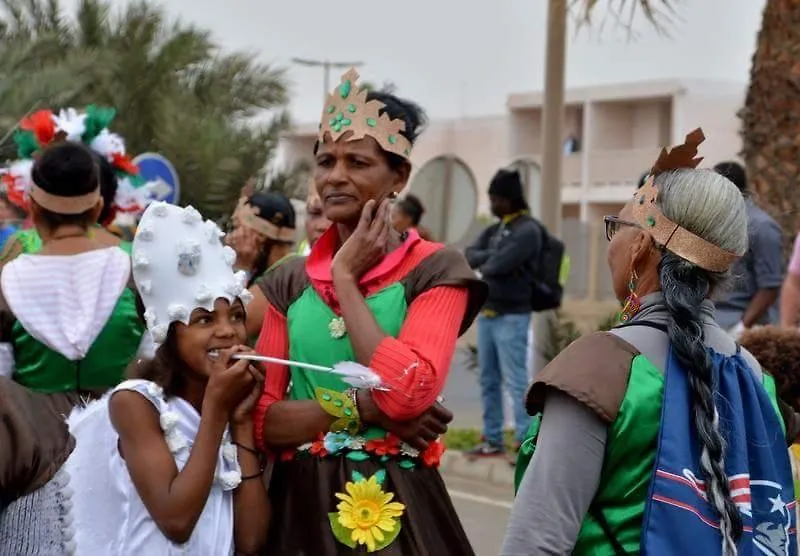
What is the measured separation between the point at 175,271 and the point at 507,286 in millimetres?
6145

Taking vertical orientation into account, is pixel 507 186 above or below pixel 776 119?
below

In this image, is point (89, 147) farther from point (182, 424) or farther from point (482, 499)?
point (482, 499)

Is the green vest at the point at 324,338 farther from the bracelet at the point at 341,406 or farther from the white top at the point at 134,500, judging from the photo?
the white top at the point at 134,500

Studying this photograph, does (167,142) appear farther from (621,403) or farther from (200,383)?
(621,403)

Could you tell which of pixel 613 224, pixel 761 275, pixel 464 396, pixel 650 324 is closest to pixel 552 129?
pixel 761 275

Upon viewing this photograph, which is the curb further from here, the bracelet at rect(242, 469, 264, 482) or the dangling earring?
the dangling earring

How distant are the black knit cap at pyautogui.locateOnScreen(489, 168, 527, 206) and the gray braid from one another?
660cm

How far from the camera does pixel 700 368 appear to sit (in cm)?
246

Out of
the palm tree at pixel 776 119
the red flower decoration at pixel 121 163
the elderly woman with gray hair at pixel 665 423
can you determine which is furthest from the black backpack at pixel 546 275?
the elderly woman with gray hair at pixel 665 423

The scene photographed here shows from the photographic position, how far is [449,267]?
333 cm

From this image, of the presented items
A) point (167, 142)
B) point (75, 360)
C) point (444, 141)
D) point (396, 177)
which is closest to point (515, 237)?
point (75, 360)

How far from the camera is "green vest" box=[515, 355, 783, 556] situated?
242 centimetres

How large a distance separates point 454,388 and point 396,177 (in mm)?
13642

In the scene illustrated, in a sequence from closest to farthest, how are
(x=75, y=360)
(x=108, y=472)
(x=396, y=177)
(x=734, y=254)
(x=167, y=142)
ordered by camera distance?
(x=734, y=254)
(x=108, y=472)
(x=396, y=177)
(x=75, y=360)
(x=167, y=142)
